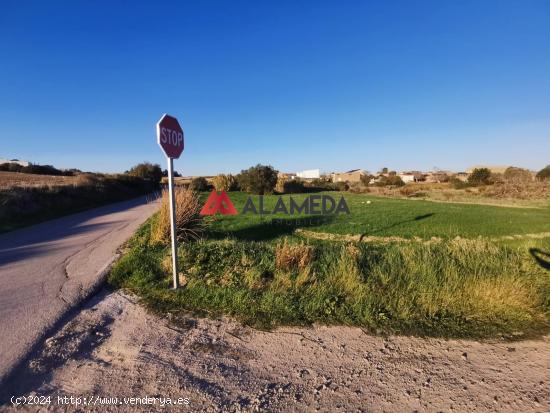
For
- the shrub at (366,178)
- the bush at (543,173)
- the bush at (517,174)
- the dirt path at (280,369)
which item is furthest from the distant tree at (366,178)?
the dirt path at (280,369)

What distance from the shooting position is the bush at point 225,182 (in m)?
35.6

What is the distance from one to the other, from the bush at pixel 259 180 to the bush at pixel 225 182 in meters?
1.95

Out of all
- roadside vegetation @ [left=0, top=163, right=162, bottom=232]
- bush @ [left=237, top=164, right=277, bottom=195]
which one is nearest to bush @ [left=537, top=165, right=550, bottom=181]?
bush @ [left=237, top=164, right=277, bottom=195]

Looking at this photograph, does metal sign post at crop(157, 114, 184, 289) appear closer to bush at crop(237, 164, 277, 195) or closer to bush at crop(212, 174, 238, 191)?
bush at crop(237, 164, 277, 195)

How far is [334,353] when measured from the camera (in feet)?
10.1

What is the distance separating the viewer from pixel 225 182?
36188mm

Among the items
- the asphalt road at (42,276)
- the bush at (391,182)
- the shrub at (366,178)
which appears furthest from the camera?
the shrub at (366,178)

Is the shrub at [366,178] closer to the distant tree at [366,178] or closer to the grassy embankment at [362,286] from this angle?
the distant tree at [366,178]

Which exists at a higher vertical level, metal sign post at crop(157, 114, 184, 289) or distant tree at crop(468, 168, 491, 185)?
distant tree at crop(468, 168, 491, 185)

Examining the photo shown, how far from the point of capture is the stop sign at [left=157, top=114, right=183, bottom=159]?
13.5 ft

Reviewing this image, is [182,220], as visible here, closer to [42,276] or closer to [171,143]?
[42,276]

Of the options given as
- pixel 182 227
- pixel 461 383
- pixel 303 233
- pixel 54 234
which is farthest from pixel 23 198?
pixel 461 383

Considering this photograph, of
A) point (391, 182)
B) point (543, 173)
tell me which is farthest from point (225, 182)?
point (543, 173)

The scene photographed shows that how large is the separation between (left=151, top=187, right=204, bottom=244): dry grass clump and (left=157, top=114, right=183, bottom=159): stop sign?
3002mm
